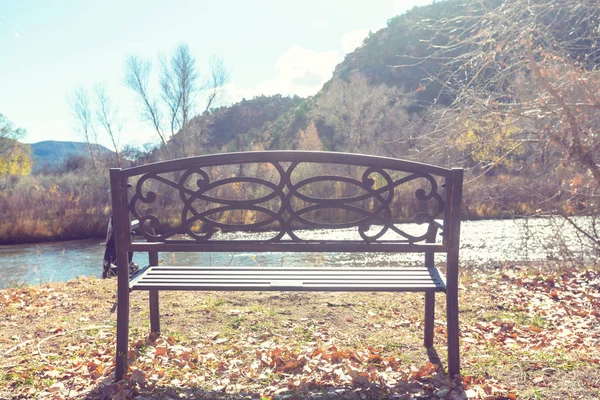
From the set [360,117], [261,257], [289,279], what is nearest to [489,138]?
[289,279]

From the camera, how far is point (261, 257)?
11.0m

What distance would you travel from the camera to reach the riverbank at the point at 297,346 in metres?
2.34

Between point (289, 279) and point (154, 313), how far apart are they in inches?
40.4

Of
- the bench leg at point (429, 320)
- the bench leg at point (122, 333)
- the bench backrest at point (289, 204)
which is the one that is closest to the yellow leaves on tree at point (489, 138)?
the bench leg at point (429, 320)

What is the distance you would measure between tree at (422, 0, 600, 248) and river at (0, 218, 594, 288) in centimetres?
417

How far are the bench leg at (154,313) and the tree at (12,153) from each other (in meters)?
51.9

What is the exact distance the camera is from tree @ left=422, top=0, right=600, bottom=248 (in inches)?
198

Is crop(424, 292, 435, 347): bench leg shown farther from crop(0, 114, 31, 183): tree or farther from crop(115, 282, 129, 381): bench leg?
crop(0, 114, 31, 183): tree

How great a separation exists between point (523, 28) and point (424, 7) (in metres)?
80.3

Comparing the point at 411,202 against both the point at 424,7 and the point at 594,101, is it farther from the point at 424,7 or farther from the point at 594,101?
the point at 424,7

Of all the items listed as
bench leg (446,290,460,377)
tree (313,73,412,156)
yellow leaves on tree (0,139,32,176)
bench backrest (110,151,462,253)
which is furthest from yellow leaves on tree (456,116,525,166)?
yellow leaves on tree (0,139,32,176)

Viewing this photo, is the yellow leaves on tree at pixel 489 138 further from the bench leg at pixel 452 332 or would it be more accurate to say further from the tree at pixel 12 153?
the tree at pixel 12 153

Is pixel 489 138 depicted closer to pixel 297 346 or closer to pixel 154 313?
pixel 297 346

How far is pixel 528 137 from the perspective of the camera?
19.2 feet
